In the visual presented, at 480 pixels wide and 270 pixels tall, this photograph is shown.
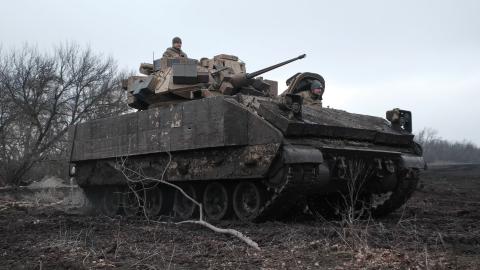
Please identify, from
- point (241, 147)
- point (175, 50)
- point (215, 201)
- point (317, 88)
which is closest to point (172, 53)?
point (175, 50)

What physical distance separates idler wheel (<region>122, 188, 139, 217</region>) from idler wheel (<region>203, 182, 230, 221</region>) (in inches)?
89.6

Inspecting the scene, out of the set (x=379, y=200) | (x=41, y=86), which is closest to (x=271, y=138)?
(x=379, y=200)

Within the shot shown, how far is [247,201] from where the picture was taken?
1008 centimetres

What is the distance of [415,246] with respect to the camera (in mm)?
6215

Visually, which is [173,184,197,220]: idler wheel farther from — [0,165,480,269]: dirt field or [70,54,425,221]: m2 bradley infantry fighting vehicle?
[0,165,480,269]: dirt field

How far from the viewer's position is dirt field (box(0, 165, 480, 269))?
18.5 ft

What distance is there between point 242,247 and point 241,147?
3.18m

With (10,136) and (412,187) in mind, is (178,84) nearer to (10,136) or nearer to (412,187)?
(412,187)

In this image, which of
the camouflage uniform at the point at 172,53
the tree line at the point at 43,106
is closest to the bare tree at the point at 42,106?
the tree line at the point at 43,106

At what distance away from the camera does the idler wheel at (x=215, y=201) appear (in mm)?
10414

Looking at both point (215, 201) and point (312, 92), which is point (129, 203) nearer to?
point (215, 201)

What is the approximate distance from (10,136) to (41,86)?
7.78 feet

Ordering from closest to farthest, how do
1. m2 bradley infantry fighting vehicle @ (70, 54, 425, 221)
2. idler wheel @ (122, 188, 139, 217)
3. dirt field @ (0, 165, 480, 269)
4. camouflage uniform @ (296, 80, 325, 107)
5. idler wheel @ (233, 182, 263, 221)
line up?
dirt field @ (0, 165, 480, 269) < m2 bradley infantry fighting vehicle @ (70, 54, 425, 221) < idler wheel @ (233, 182, 263, 221) < camouflage uniform @ (296, 80, 325, 107) < idler wheel @ (122, 188, 139, 217)

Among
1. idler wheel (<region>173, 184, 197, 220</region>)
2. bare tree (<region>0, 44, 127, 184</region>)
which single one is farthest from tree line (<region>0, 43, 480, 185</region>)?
idler wheel (<region>173, 184, 197, 220</region>)
